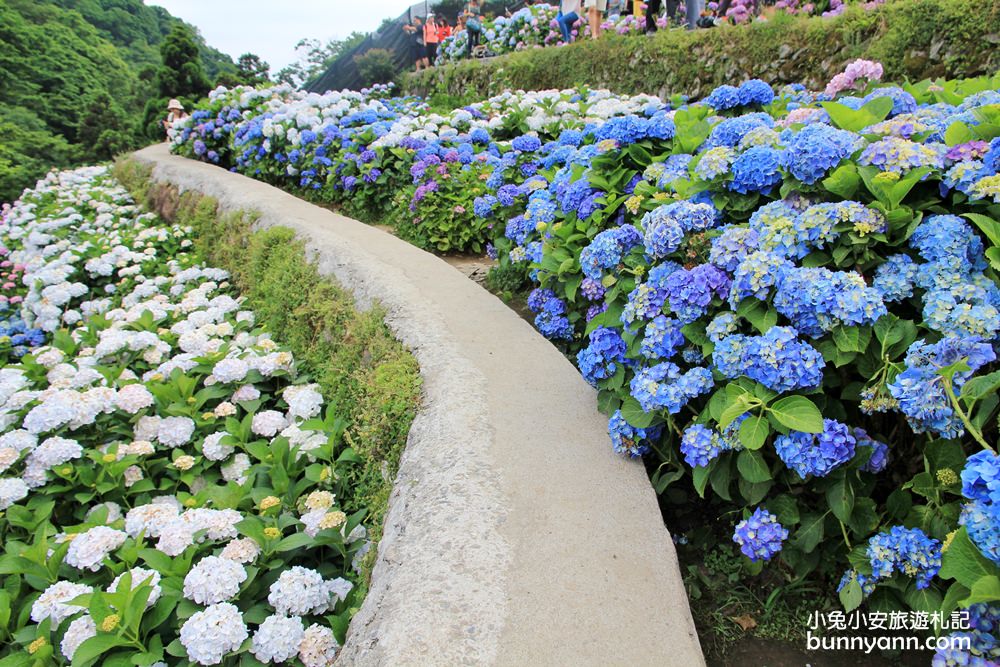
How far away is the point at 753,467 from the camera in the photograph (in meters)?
1.45

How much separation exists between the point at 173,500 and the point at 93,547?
1.34 feet

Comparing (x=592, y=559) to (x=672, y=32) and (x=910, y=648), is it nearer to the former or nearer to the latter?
(x=910, y=648)

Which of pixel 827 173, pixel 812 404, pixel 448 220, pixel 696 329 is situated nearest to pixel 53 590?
pixel 696 329

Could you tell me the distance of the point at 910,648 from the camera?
141cm

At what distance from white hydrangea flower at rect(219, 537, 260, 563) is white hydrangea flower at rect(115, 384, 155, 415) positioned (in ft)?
3.70

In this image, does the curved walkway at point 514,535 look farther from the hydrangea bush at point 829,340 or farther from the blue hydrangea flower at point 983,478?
the blue hydrangea flower at point 983,478

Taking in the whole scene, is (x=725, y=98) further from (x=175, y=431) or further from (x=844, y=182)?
(x=175, y=431)

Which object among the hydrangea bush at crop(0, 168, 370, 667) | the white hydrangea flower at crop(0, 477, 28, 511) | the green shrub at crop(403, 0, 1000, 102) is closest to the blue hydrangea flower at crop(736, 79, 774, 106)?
the hydrangea bush at crop(0, 168, 370, 667)

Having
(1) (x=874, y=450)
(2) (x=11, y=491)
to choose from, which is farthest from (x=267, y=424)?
(1) (x=874, y=450)

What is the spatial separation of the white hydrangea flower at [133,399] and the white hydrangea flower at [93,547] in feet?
2.55

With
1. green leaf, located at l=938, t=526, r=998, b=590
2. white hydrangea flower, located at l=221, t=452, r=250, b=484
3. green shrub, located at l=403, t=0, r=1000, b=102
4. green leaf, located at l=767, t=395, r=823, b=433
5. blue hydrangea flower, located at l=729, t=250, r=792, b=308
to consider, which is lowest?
white hydrangea flower, located at l=221, t=452, r=250, b=484

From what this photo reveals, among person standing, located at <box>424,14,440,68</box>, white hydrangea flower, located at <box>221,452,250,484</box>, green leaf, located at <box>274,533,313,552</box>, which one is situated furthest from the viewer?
person standing, located at <box>424,14,440,68</box>

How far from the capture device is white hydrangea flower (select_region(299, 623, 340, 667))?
1.53 meters

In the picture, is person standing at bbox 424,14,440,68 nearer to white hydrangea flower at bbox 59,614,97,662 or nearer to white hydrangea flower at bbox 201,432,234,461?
white hydrangea flower at bbox 201,432,234,461
